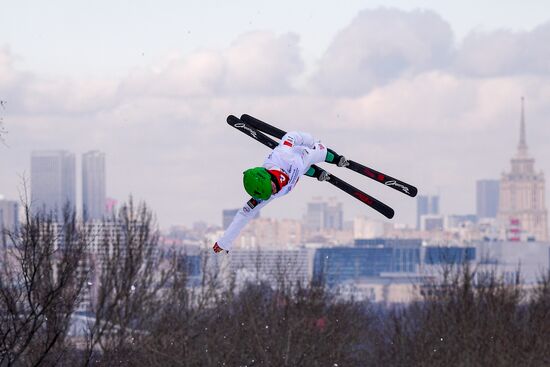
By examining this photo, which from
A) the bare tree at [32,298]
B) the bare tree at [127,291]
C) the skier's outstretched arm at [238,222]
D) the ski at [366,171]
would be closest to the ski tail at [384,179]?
the ski at [366,171]

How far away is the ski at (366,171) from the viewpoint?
19.6m

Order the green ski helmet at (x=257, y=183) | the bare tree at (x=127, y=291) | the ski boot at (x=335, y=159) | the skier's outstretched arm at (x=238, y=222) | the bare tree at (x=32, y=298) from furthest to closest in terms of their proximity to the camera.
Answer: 1. the bare tree at (x=127, y=291)
2. the bare tree at (x=32, y=298)
3. the ski boot at (x=335, y=159)
4. the skier's outstretched arm at (x=238, y=222)
5. the green ski helmet at (x=257, y=183)

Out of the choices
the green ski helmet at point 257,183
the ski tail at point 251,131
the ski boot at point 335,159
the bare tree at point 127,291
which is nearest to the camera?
the green ski helmet at point 257,183

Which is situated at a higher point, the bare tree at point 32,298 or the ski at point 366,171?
the ski at point 366,171

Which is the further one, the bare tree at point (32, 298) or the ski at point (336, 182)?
the bare tree at point (32, 298)

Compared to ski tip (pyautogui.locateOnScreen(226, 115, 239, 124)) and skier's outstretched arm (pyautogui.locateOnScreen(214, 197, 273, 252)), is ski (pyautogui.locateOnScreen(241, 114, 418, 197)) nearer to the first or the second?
ski tip (pyautogui.locateOnScreen(226, 115, 239, 124))

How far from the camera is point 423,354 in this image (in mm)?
55312

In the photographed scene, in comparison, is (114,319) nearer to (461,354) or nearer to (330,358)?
(330,358)

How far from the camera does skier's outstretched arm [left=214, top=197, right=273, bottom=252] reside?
18141mm

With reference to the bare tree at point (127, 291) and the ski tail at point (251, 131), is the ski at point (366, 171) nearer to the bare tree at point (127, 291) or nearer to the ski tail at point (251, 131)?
the ski tail at point (251, 131)

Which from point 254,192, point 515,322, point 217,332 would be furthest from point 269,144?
point 515,322

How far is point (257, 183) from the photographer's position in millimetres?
17172

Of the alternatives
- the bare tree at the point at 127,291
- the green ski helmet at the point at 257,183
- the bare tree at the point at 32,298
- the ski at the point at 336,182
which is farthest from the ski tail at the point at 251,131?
the bare tree at the point at 127,291

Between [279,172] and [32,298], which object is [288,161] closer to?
[279,172]
